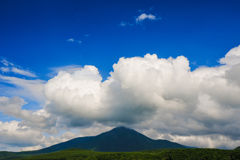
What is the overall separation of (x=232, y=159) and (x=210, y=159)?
67.5 ft

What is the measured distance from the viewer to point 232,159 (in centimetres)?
18425

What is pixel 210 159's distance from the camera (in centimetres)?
19575
